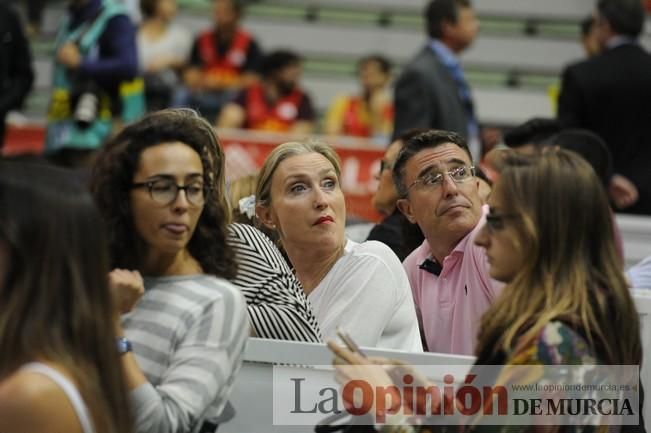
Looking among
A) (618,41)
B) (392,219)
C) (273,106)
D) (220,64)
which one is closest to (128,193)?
(392,219)

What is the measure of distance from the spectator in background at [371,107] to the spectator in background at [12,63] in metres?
3.48

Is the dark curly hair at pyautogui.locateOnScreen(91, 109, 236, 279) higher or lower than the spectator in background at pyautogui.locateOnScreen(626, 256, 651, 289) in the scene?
higher

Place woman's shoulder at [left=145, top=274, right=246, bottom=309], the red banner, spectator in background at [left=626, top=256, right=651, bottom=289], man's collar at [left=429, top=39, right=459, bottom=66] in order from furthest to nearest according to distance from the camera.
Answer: the red banner, man's collar at [left=429, top=39, right=459, bottom=66], spectator in background at [left=626, top=256, right=651, bottom=289], woman's shoulder at [left=145, top=274, right=246, bottom=309]

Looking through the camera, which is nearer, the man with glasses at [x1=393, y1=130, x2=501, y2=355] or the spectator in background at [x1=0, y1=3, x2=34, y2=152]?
the man with glasses at [x1=393, y1=130, x2=501, y2=355]

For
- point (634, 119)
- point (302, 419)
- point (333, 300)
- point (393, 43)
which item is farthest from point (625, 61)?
point (393, 43)

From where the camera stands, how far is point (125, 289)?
10.3 feet

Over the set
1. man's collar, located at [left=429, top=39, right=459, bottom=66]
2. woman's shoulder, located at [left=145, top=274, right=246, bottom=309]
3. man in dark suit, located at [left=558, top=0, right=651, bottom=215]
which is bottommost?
man in dark suit, located at [left=558, top=0, right=651, bottom=215]

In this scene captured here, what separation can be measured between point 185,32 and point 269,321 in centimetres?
862

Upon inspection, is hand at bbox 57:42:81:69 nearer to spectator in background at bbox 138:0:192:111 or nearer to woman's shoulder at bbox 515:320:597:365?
spectator in background at bbox 138:0:192:111

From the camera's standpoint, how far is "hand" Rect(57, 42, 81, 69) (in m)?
8.66

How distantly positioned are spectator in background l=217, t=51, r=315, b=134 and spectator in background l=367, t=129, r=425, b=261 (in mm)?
5642

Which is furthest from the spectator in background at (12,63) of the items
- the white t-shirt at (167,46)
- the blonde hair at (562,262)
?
the blonde hair at (562,262)

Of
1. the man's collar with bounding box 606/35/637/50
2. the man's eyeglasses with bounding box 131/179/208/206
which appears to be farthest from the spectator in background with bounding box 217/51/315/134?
the man's eyeglasses with bounding box 131/179/208/206

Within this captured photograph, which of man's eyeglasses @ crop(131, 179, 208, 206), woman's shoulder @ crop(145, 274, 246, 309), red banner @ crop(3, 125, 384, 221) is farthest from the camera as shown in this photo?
red banner @ crop(3, 125, 384, 221)
